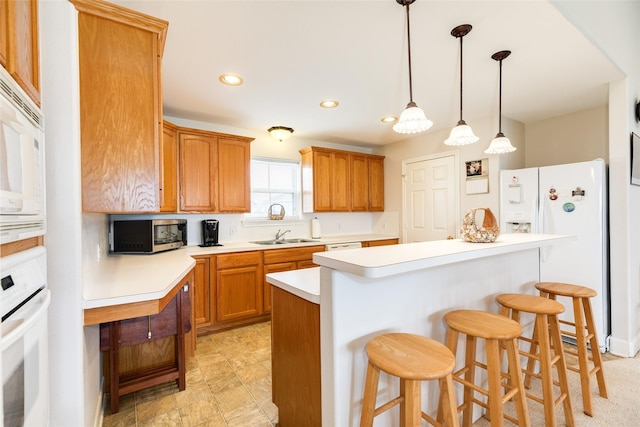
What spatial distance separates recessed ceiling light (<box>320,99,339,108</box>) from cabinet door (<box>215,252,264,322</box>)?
5.77ft

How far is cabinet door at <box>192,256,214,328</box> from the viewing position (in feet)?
9.65

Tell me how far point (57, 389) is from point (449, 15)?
2625mm

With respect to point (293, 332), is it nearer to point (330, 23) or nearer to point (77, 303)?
point (77, 303)

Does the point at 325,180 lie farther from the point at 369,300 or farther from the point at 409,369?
the point at 409,369

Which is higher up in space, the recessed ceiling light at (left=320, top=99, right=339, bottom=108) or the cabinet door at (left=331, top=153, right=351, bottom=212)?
the recessed ceiling light at (left=320, top=99, right=339, bottom=108)

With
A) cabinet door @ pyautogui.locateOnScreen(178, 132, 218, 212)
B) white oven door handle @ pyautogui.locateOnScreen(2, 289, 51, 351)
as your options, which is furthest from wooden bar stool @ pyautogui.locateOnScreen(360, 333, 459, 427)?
cabinet door @ pyautogui.locateOnScreen(178, 132, 218, 212)

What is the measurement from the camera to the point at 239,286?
317 centimetres

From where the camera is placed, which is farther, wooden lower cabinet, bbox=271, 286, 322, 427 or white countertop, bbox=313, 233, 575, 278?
wooden lower cabinet, bbox=271, 286, 322, 427

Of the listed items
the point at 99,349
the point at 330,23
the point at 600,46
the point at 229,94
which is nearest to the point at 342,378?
the point at 99,349

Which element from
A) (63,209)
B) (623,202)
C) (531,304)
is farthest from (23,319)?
(623,202)

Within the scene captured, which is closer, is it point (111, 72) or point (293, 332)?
point (111, 72)

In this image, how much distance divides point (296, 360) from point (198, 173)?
2.43 metres

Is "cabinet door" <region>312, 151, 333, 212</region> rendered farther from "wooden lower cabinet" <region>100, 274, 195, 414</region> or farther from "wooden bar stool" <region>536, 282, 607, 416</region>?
"wooden bar stool" <region>536, 282, 607, 416</region>

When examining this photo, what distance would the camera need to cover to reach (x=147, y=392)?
206 centimetres
